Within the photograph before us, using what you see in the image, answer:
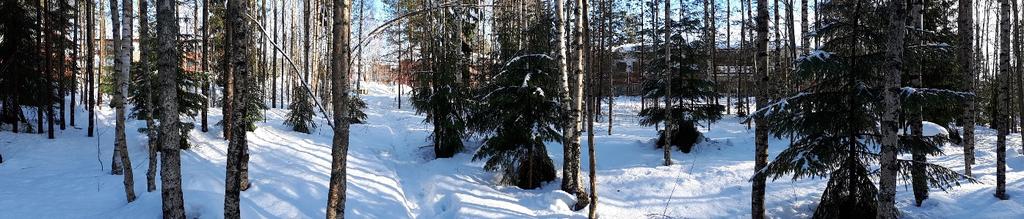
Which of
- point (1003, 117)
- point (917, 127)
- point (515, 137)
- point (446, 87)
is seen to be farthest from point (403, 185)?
point (1003, 117)

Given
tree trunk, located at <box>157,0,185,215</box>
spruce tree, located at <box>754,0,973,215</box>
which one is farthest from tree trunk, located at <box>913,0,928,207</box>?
tree trunk, located at <box>157,0,185,215</box>

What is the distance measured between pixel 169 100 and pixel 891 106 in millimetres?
7893

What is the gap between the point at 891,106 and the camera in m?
5.36

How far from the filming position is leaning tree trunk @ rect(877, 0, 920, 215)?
5.14 m

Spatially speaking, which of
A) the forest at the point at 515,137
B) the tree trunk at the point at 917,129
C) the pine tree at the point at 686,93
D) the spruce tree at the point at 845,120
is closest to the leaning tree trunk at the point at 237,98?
the forest at the point at 515,137

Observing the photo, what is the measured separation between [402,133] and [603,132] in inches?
310

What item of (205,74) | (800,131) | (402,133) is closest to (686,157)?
(800,131)

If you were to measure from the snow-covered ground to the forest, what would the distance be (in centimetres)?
6

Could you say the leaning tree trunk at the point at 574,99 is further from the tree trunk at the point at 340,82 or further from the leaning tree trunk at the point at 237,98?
the leaning tree trunk at the point at 237,98

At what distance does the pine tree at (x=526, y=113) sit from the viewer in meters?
10.8

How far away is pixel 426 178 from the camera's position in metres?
11.7

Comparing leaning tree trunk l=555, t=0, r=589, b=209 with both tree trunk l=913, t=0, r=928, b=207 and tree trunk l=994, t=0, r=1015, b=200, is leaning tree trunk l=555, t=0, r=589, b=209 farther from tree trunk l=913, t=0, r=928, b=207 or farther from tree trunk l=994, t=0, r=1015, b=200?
tree trunk l=994, t=0, r=1015, b=200

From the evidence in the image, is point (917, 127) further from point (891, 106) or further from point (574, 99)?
point (574, 99)

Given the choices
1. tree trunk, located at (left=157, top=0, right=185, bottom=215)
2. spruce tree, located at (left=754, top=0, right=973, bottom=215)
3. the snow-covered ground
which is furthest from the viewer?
the snow-covered ground
